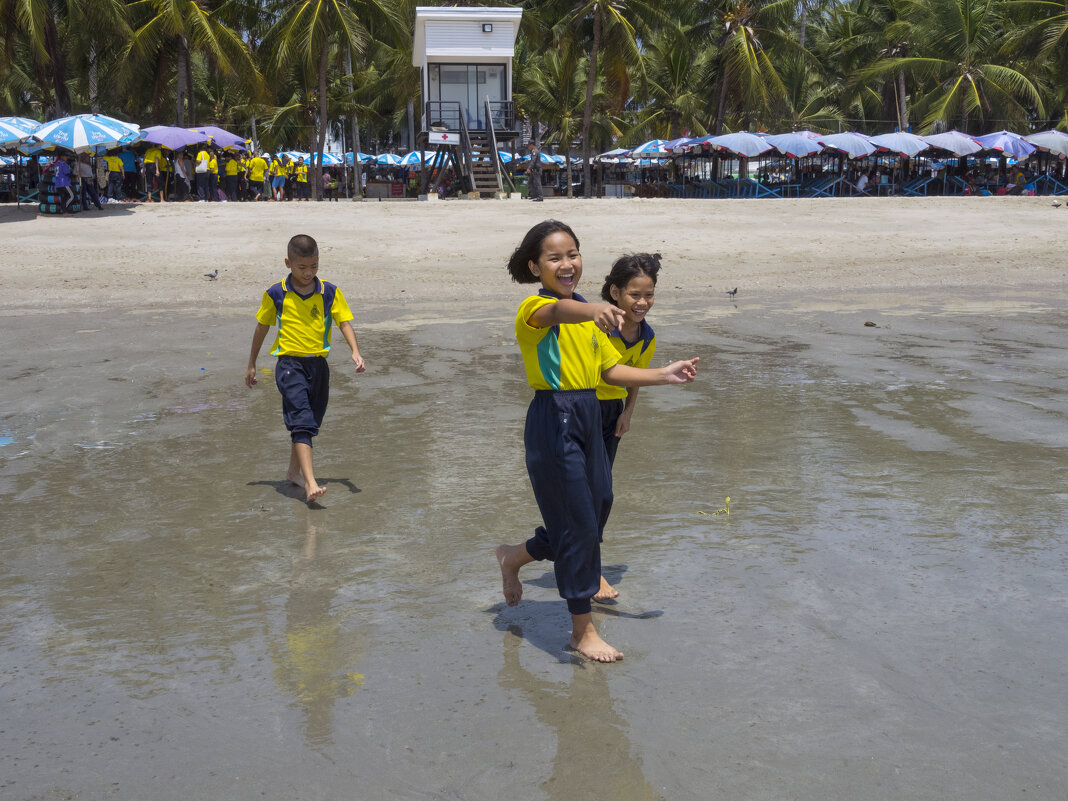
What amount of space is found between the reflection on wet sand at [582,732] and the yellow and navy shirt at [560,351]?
0.90 meters

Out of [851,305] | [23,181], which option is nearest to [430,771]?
[851,305]

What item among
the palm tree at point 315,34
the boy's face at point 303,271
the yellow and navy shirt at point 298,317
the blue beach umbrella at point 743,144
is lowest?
the yellow and navy shirt at point 298,317

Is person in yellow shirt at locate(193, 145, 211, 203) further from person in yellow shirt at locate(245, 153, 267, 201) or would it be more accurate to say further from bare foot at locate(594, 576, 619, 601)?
bare foot at locate(594, 576, 619, 601)

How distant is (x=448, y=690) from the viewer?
10.6ft

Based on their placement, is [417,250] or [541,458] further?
[417,250]

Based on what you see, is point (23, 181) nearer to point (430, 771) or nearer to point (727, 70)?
point (727, 70)

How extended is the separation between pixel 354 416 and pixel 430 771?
4.79m

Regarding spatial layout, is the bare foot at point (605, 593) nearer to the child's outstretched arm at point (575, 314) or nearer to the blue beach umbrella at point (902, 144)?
the child's outstretched arm at point (575, 314)

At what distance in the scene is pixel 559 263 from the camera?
342cm

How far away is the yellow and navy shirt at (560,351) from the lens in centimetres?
338

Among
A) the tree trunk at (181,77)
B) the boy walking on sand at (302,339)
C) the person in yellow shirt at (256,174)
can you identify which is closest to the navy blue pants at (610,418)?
the boy walking on sand at (302,339)

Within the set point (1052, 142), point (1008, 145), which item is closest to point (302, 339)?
point (1008, 145)

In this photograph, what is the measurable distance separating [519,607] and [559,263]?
4.37 feet

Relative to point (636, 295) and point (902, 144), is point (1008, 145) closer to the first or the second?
point (902, 144)
